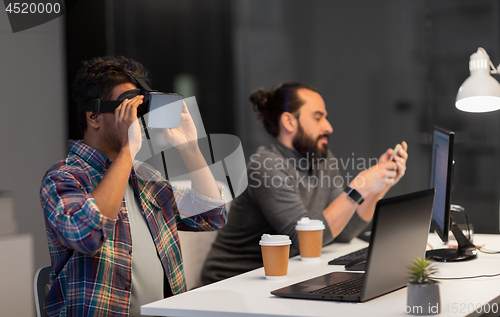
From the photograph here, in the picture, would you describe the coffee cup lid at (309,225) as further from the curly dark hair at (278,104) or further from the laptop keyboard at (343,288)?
the curly dark hair at (278,104)

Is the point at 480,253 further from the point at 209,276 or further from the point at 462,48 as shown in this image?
the point at 462,48

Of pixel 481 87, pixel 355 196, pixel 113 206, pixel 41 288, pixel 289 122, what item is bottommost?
pixel 41 288

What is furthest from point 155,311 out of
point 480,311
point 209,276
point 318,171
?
point 318,171

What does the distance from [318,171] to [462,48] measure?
107 cm

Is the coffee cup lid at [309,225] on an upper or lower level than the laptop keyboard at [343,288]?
upper

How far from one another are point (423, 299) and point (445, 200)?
0.60m

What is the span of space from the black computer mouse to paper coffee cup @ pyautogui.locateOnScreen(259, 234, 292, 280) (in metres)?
0.21

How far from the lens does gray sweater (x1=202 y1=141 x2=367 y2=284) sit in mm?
1971

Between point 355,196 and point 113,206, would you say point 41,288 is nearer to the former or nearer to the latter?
point 113,206

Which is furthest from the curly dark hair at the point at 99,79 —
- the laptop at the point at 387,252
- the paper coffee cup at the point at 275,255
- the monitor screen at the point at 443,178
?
the monitor screen at the point at 443,178

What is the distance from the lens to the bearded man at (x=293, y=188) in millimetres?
1966

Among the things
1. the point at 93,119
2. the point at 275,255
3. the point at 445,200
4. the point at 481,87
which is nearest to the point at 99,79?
the point at 93,119

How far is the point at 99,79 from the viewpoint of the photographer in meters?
1.43

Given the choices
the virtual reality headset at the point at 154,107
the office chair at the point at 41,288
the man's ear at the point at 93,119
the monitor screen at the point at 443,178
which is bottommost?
the office chair at the point at 41,288
